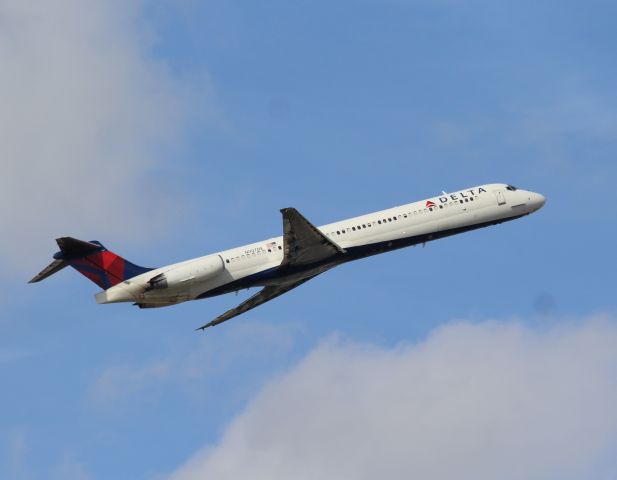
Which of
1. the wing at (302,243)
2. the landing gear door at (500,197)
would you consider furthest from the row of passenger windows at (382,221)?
the landing gear door at (500,197)

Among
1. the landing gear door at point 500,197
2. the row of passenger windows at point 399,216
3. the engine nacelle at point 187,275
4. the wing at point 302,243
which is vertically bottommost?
the engine nacelle at point 187,275

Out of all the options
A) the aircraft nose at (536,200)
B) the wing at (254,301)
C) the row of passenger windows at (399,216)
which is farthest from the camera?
the aircraft nose at (536,200)

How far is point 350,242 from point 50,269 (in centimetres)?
1698

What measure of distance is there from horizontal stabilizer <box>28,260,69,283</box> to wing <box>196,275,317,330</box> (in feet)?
36.8

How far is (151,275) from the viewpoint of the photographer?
195 ft

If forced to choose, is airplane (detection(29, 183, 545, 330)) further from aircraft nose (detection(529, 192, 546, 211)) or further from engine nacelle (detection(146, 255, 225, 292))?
aircraft nose (detection(529, 192, 546, 211))

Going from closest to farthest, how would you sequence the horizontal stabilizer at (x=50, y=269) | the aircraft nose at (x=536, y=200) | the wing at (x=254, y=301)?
the horizontal stabilizer at (x=50, y=269) < the wing at (x=254, y=301) < the aircraft nose at (x=536, y=200)

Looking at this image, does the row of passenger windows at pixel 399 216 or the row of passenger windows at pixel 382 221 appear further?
the row of passenger windows at pixel 399 216

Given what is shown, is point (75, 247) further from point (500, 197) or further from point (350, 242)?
point (500, 197)

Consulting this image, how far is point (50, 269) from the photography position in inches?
2302

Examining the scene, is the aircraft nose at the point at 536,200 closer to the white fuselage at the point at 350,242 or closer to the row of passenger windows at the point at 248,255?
the white fuselage at the point at 350,242

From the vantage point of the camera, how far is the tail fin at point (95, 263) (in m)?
58.8

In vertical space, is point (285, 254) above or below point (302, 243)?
below

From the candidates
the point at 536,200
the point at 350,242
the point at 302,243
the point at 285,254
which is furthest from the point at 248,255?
the point at 536,200
